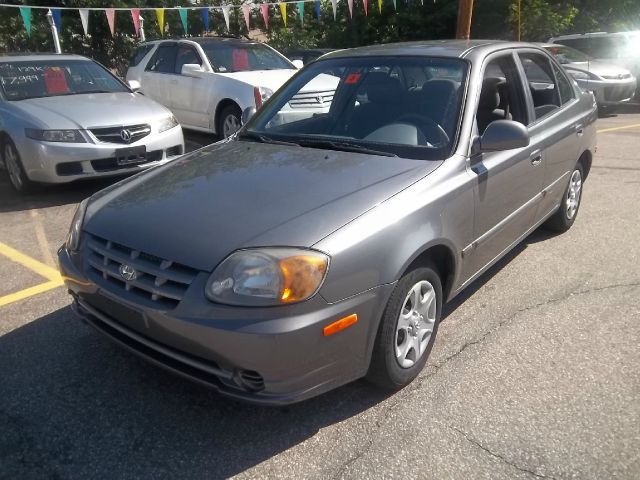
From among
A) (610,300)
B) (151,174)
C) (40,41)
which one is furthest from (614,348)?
(40,41)

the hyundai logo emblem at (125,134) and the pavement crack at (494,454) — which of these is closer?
the pavement crack at (494,454)

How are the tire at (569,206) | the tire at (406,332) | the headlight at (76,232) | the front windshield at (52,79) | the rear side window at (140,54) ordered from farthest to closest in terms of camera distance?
the rear side window at (140,54), the front windshield at (52,79), the tire at (569,206), the headlight at (76,232), the tire at (406,332)

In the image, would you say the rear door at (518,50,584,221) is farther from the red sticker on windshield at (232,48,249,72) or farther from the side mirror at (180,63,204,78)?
the side mirror at (180,63,204,78)

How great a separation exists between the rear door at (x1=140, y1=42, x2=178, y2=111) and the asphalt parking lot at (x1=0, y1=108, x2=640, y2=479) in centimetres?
605

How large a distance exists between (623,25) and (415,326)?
18880 mm

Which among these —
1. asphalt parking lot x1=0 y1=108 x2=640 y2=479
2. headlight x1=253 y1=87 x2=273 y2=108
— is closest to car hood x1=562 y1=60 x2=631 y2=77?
headlight x1=253 y1=87 x2=273 y2=108

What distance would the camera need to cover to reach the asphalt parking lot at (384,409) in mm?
2355

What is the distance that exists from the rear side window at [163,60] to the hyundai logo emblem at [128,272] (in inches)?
292

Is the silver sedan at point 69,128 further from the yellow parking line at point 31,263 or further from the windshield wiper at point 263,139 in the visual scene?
the windshield wiper at point 263,139

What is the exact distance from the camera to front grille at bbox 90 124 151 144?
597cm

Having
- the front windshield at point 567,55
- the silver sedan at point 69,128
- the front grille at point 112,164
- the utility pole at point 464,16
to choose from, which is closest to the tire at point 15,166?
the silver sedan at point 69,128

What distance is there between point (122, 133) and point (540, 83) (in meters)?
4.14

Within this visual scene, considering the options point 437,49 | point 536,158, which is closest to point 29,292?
point 437,49

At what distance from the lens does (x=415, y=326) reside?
9.27ft
